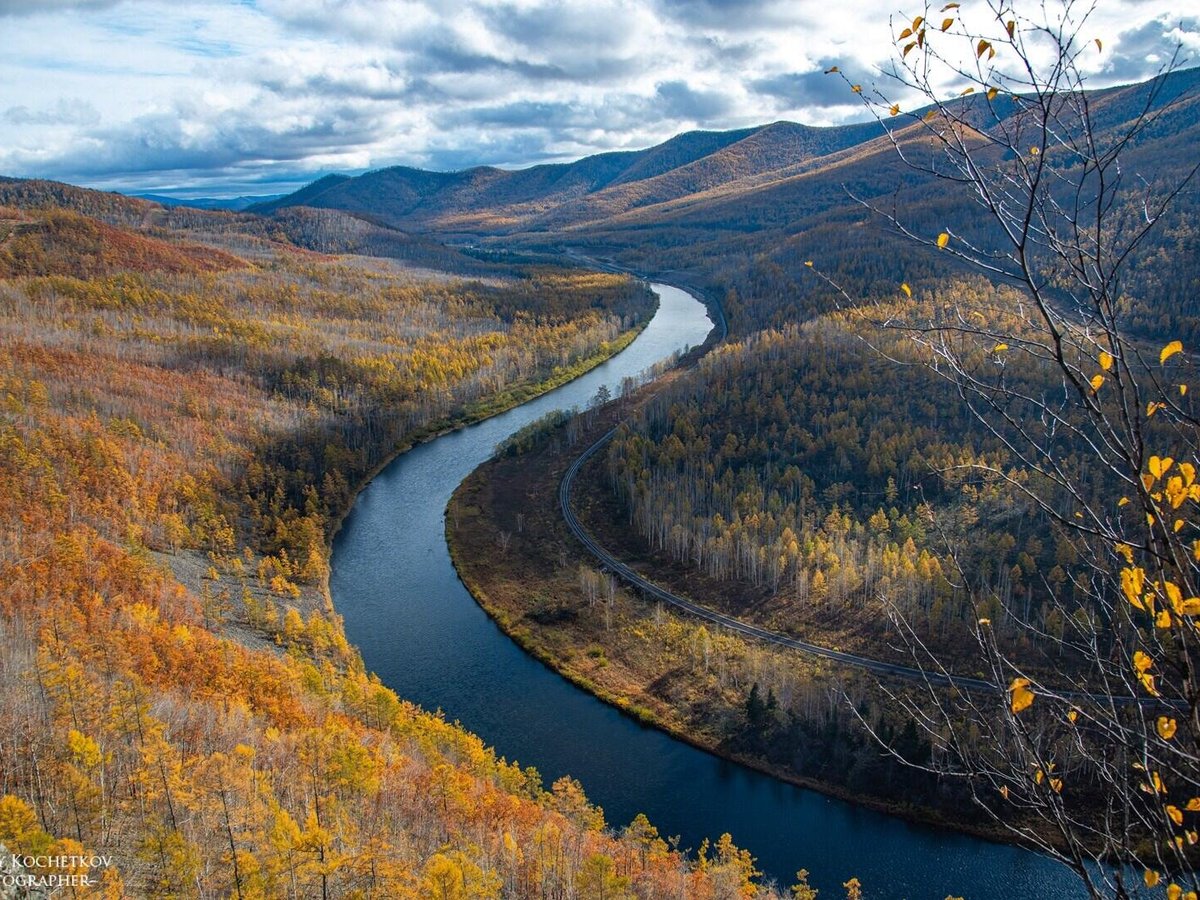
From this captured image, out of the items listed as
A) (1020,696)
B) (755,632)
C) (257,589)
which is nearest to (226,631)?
(257,589)

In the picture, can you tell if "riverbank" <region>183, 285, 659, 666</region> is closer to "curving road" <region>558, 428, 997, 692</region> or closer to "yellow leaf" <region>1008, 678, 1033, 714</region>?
"curving road" <region>558, 428, 997, 692</region>

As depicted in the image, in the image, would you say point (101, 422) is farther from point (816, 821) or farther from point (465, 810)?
point (816, 821)

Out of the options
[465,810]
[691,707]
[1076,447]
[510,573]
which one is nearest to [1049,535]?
[1076,447]

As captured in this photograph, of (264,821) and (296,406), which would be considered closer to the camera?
(264,821)

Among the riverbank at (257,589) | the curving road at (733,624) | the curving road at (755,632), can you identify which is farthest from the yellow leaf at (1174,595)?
the riverbank at (257,589)

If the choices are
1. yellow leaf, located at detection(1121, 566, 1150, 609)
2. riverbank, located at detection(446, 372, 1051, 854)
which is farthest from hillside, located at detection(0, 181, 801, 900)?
yellow leaf, located at detection(1121, 566, 1150, 609)

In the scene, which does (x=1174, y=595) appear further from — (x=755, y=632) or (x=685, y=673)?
(x=755, y=632)
